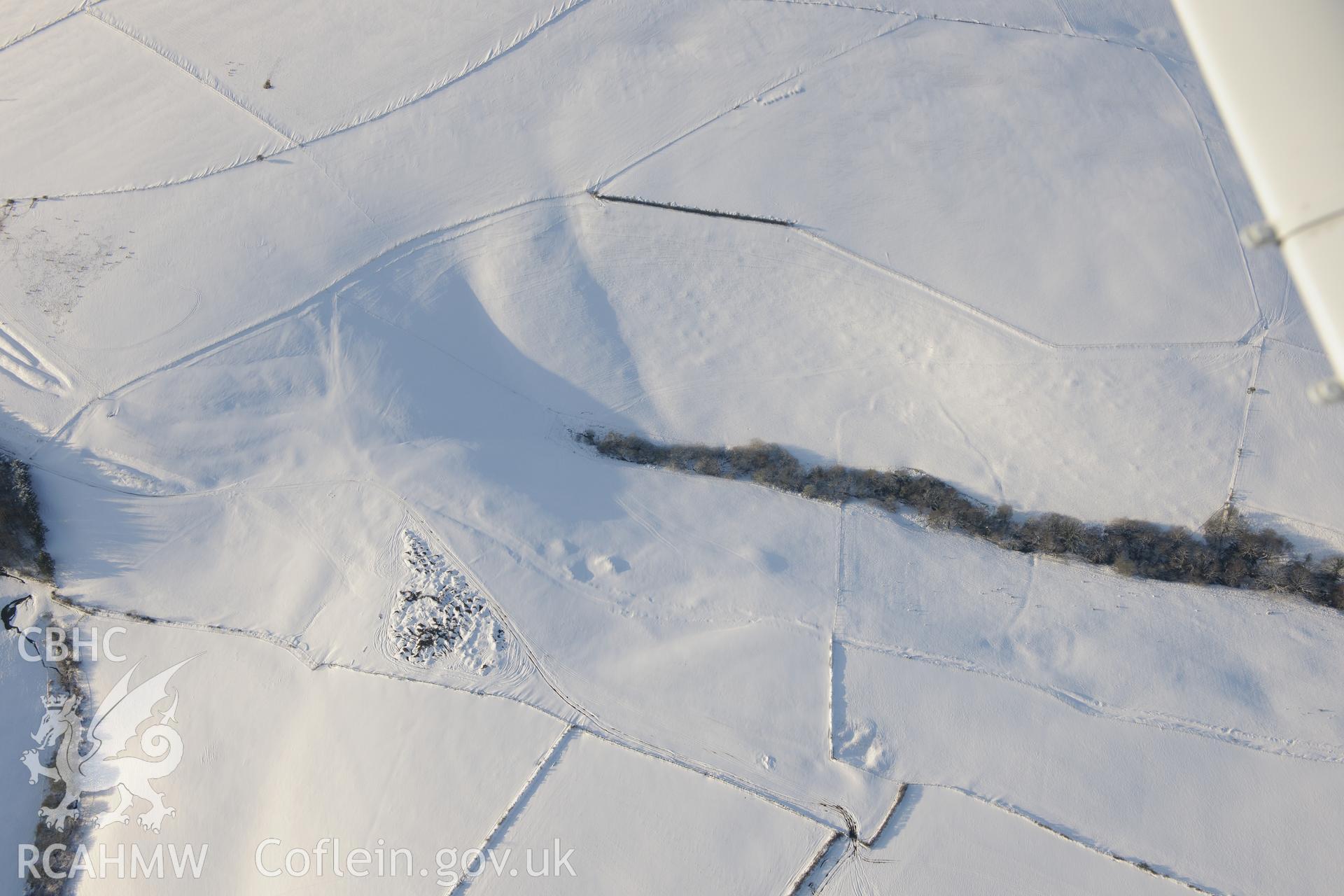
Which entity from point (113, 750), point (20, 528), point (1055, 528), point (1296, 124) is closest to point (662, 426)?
point (1055, 528)

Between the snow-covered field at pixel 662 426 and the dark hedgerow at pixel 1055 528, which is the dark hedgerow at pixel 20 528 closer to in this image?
the snow-covered field at pixel 662 426

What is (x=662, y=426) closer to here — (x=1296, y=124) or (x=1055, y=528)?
(x=1055, y=528)

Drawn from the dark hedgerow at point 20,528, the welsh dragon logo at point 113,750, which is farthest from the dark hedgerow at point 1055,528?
the dark hedgerow at point 20,528

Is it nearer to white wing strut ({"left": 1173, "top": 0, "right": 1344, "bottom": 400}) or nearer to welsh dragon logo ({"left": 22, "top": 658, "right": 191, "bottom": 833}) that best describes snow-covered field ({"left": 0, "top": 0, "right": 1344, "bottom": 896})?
welsh dragon logo ({"left": 22, "top": 658, "right": 191, "bottom": 833})

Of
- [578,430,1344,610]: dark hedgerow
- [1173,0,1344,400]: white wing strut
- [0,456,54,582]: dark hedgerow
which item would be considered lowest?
[578,430,1344,610]: dark hedgerow

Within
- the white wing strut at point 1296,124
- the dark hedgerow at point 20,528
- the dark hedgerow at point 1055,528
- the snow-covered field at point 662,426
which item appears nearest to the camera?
the white wing strut at point 1296,124

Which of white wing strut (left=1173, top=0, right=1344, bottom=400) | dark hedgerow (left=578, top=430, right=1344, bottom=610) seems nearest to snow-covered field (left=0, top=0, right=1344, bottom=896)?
dark hedgerow (left=578, top=430, right=1344, bottom=610)

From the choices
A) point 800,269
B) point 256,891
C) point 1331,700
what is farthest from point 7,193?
point 1331,700
